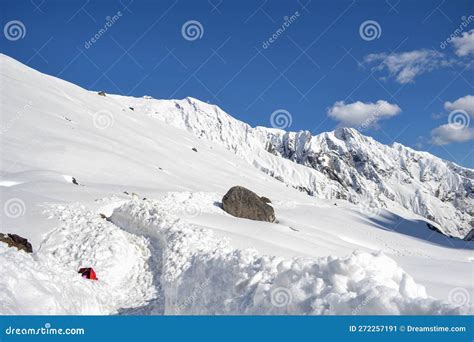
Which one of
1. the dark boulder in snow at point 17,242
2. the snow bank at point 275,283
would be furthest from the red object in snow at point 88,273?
the snow bank at point 275,283

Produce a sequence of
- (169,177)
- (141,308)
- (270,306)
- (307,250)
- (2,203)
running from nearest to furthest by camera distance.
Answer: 1. (270,306)
2. (141,308)
3. (2,203)
4. (307,250)
5. (169,177)

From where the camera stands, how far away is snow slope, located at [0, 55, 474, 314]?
31.9 feet

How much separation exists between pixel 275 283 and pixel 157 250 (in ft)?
24.4

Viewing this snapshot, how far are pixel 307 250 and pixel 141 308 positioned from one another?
30.9 ft

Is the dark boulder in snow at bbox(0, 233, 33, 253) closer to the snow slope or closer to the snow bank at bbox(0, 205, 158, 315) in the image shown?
the snow bank at bbox(0, 205, 158, 315)

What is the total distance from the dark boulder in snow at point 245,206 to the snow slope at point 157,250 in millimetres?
959

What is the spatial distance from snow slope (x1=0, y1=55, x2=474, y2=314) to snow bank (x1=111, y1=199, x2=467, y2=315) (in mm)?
33

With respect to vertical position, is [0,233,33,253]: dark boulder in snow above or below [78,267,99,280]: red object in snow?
above

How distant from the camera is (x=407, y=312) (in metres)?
8.17

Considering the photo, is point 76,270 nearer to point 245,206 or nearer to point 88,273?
point 88,273

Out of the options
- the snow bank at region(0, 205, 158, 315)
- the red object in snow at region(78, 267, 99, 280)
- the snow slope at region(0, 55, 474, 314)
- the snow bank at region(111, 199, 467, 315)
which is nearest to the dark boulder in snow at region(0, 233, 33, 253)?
the snow bank at region(0, 205, 158, 315)

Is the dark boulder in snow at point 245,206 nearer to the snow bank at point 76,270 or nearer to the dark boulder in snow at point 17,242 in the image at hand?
the snow bank at point 76,270
